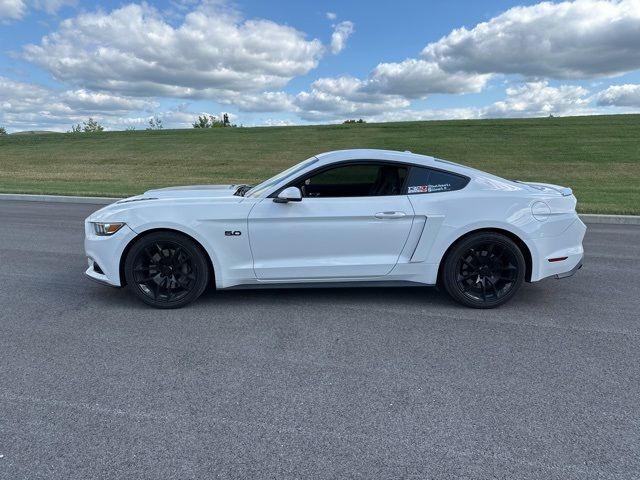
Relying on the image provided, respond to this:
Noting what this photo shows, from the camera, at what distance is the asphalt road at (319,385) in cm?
232

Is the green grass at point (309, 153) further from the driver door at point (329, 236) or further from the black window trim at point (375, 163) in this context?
the driver door at point (329, 236)

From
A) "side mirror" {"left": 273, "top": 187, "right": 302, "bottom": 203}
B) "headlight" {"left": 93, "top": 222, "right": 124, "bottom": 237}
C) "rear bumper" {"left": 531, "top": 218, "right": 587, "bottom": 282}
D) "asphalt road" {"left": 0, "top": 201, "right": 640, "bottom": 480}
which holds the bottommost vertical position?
"asphalt road" {"left": 0, "top": 201, "right": 640, "bottom": 480}

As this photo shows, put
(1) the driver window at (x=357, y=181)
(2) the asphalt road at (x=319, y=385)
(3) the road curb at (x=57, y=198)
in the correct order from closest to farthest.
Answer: (2) the asphalt road at (x=319, y=385)
(1) the driver window at (x=357, y=181)
(3) the road curb at (x=57, y=198)

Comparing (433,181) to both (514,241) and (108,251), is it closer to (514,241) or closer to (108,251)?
(514,241)

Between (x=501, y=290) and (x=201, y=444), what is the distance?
10.1ft

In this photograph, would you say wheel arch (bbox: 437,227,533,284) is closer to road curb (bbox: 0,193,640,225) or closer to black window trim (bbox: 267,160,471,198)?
black window trim (bbox: 267,160,471,198)

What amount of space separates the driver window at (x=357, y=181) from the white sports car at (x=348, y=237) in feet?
0.18

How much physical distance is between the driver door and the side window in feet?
0.68

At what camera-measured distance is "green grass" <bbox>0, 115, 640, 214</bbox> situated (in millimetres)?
16969

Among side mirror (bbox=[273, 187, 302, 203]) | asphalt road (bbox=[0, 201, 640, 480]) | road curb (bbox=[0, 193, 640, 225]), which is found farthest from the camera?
road curb (bbox=[0, 193, 640, 225])

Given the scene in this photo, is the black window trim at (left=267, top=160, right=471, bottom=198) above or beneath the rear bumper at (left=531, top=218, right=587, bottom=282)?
above

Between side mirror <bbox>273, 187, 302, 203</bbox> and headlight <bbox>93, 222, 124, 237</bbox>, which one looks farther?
headlight <bbox>93, 222, 124, 237</bbox>

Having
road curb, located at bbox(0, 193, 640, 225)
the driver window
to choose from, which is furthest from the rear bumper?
road curb, located at bbox(0, 193, 640, 225)

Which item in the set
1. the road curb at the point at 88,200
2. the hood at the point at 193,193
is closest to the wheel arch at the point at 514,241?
the hood at the point at 193,193
